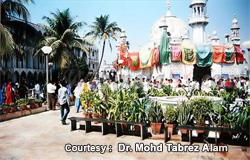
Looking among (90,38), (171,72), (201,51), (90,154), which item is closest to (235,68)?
(201,51)

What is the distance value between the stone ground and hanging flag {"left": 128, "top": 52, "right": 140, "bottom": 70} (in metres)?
18.1

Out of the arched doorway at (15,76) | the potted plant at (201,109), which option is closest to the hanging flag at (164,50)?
the potted plant at (201,109)

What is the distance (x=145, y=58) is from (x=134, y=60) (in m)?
1.33

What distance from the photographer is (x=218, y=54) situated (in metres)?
23.3

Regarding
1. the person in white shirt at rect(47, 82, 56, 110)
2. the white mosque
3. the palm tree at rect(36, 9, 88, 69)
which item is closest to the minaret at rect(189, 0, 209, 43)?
the white mosque

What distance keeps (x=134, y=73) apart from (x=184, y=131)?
20.6 m

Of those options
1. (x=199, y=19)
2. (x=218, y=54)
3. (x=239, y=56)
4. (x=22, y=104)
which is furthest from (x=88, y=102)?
(x=199, y=19)

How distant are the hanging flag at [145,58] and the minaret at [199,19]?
41.8ft

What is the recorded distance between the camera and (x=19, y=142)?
18.8ft

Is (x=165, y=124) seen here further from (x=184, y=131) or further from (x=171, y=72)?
(x=171, y=72)

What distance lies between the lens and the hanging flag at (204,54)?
22719 millimetres

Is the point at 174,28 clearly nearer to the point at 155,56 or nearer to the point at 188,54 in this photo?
the point at 188,54

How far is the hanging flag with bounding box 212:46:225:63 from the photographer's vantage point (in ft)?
75.8

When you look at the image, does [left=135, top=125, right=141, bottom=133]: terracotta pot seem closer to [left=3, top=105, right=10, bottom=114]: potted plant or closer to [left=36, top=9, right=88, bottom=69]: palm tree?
[left=3, top=105, right=10, bottom=114]: potted plant
